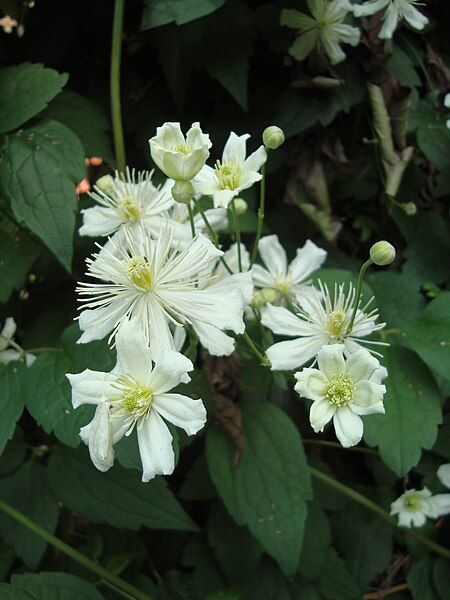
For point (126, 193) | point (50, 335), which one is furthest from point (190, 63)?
point (50, 335)

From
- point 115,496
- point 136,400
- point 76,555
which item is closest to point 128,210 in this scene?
point 136,400

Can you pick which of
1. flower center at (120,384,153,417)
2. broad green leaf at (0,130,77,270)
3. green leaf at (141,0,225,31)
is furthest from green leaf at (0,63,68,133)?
flower center at (120,384,153,417)

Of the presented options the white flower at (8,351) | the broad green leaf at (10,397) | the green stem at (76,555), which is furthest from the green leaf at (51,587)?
the white flower at (8,351)

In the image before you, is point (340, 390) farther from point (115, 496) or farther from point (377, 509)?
point (377, 509)

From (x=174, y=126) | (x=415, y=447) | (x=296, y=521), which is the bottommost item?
(x=296, y=521)

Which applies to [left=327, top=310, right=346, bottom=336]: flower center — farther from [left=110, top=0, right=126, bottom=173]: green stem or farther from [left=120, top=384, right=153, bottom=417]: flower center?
[left=110, top=0, right=126, bottom=173]: green stem

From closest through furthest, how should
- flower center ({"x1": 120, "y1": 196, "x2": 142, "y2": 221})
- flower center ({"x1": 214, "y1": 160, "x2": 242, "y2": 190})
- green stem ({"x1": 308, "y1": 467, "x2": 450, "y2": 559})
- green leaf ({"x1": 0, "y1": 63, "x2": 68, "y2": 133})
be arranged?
flower center ({"x1": 214, "y1": 160, "x2": 242, "y2": 190}), flower center ({"x1": 120, "y1": 196, "x2": 142, "y2": 221}), green leaf ({"x1": 0, "y1": 63, "x2": 68, "y2": 133}), green stem ({"x1": 308, "y1": 467, "x2": 450, "y2": 559})

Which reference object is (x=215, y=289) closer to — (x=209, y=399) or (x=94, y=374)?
(x=94, y=374)
